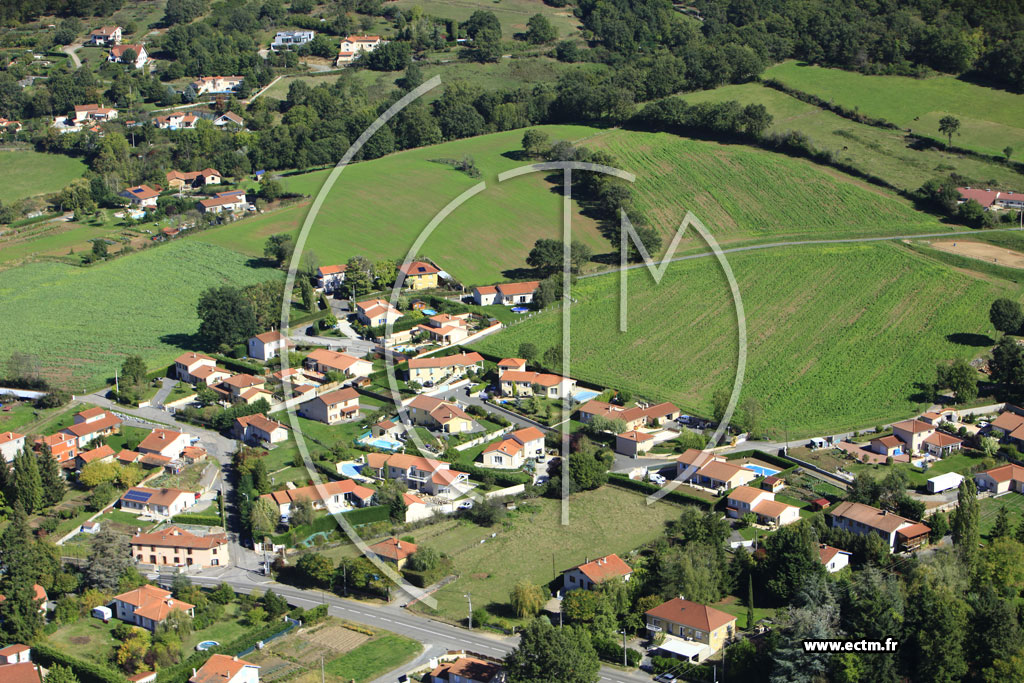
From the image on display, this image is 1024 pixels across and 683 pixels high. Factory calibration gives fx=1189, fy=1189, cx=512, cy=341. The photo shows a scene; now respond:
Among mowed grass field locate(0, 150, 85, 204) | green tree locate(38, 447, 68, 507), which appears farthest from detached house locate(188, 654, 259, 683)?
mowed grass field locate(0, 150, 85, 204)

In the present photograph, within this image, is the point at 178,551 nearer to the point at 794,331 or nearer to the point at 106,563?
the point at 106,563

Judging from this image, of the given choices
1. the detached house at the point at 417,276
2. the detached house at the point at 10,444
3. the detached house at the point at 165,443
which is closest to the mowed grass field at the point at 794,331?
the detached house at the point at 417,276

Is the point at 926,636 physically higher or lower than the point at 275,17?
lower

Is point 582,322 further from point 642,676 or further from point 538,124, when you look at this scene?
point 538,124

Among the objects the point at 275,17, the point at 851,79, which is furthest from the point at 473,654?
the point at 275,17

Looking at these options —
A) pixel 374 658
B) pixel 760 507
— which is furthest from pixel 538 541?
pixel 374 658

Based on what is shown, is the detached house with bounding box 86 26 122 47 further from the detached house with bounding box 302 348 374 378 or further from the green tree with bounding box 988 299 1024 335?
the green tree with bounding box 988 299 1024 335
